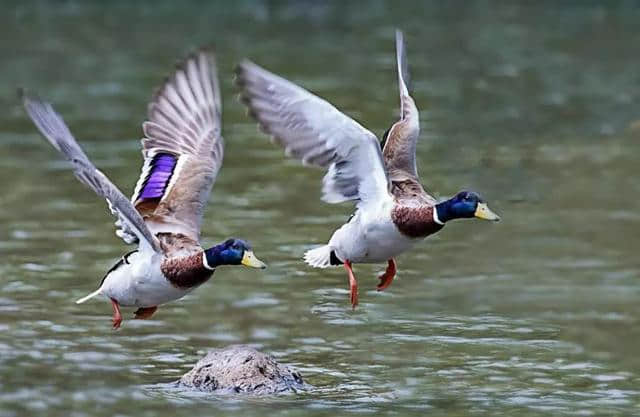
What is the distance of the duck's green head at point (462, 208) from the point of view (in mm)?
12039

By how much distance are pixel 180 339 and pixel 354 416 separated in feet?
A: 9.77

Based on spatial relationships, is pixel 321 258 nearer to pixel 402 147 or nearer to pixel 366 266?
pixel 402 147

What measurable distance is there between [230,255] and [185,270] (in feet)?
1.09

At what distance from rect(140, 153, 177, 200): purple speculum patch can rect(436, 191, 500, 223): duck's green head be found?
204cm

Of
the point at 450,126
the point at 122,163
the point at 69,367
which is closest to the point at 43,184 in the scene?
the point at 122,163

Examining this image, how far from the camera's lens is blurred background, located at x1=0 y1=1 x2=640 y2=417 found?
1277 centimetres

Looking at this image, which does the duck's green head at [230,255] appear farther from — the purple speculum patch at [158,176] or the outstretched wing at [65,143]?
the purple speculum patch at [158,176]

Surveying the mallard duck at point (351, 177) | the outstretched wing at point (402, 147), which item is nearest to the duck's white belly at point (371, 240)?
the mallard duck at point (351, 177)

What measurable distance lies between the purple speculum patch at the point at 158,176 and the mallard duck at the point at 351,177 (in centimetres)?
109

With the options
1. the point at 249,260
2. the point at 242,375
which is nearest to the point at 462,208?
the point at 249,260

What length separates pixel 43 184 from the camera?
70.7 feet

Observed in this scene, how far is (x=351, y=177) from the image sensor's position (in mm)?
12211

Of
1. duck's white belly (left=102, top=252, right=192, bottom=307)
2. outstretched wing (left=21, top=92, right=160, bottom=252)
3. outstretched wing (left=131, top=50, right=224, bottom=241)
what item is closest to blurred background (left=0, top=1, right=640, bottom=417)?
duck's white belly (left=102, top=252, right=192, bottom=307)

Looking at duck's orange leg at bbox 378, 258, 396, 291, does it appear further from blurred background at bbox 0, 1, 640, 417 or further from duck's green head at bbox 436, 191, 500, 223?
duck's green head at bbox 436, 191, 500, 223
